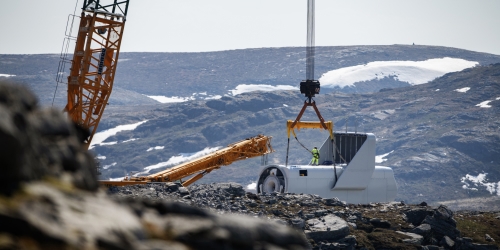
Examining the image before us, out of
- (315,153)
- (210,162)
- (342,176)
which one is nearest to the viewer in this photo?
(342,176)

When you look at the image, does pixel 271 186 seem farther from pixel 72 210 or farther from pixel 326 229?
pixel 72 210

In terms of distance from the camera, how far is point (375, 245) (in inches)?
1564

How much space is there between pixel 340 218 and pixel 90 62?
2125 centimetres

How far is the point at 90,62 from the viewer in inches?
2143

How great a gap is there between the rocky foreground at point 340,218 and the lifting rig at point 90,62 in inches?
491

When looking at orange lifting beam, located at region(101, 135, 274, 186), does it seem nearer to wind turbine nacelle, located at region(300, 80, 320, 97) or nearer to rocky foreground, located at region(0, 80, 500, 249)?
wind turbine nacelle, located at region(300, 80, 320, 97)

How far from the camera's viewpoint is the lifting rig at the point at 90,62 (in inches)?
2132

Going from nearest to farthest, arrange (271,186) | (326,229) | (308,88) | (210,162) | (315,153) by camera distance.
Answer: (326,229) < (271,186) < (210,162) < (308,88) < (315,153)

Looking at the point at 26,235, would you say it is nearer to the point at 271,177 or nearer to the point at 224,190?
the point at 224,190

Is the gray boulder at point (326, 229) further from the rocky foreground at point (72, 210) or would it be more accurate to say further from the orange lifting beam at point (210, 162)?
the rocky foreground at point (72, 210)

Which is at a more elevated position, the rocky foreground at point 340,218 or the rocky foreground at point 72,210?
the rocky foreground at point 72,210

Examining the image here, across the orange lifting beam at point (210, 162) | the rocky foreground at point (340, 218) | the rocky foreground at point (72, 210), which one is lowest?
the rocky foreground at point (340, 218)

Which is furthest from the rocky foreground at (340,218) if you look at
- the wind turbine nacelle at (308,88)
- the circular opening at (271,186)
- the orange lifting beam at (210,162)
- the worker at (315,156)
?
the wind turbine nacelle at (308,88)

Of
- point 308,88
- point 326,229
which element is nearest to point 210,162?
point 308,88
